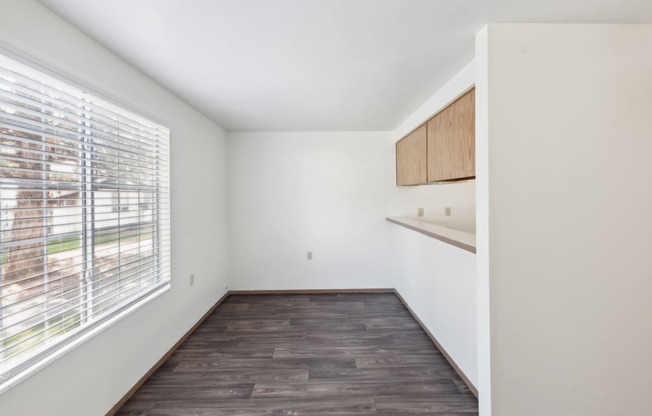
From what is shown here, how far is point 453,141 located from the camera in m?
1.99

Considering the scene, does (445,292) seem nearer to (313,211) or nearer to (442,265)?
(442,265)

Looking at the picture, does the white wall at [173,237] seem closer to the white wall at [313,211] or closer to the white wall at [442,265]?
the white wall at [313,211]

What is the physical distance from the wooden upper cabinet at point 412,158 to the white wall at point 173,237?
2316 millimetres

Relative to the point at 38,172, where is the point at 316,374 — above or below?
below

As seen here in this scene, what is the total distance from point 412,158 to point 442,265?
4.03ft

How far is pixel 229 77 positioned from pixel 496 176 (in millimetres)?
1908

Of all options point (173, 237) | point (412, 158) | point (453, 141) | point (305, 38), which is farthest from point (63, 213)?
point (412, 158)

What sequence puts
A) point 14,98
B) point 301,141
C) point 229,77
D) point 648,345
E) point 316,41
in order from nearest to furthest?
point 14,98
point 648,345
point 316,41
point 229,77
point 301,141

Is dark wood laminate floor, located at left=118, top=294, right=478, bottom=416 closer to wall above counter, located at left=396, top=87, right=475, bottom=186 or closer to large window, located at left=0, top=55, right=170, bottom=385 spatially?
large window, located at left=0, top=55, right=170, bottom=385

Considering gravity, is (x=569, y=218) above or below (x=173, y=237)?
above

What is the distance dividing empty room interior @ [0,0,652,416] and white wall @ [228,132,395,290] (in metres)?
1.24

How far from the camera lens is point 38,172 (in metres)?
1.30

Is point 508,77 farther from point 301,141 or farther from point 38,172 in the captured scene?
point 301,141

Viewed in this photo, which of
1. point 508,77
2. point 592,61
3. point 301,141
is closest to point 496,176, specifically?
point 508,77
